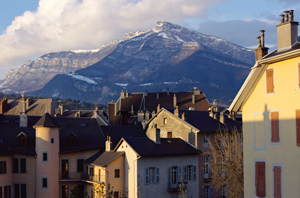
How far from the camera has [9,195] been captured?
57875 mm

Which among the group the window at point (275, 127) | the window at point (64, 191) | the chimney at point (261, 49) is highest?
the chimney at point (261, 49)

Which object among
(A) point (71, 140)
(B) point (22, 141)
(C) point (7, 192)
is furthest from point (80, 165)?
(C) point (7, 192)

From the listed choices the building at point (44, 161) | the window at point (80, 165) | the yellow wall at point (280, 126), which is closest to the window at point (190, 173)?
the building at point (44, 161)

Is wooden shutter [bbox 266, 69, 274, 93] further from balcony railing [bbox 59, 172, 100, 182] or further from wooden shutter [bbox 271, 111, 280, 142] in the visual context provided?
balcony railing [bbox 59, 172, 100, 182]

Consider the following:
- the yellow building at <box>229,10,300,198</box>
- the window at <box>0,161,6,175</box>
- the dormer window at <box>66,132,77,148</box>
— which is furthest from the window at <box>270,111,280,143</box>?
the window at <box>0,161,6,175</box>

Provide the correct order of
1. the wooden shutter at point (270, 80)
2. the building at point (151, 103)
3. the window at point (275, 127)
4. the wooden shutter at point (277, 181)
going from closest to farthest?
the wooden shutter at point (277, 181)
the window at point (275, 127)
the wooden shutter at point (270, 80)
the building at point (151, 103)

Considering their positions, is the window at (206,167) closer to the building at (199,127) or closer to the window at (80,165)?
the building at (199,127)

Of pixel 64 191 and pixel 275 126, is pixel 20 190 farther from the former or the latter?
pixel 275 126

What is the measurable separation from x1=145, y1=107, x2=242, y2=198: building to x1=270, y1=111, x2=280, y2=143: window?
31.1 m

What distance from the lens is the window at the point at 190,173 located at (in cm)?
5494

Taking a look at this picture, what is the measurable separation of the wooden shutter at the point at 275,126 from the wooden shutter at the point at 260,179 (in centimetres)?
165

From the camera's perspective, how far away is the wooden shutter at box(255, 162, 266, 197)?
975 inches

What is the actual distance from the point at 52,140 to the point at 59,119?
470cm

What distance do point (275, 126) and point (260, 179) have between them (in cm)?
304
